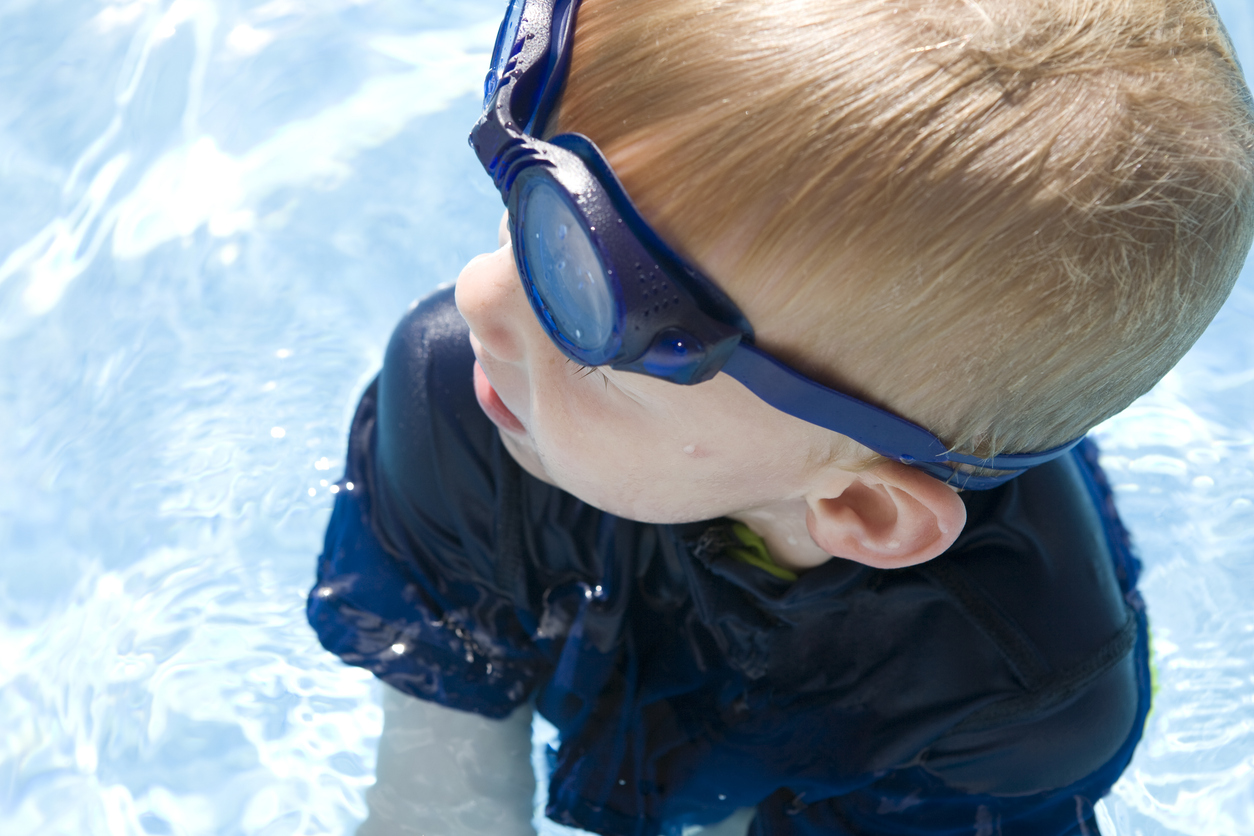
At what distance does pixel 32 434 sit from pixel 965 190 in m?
1.68

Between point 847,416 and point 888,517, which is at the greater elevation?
point 847,416

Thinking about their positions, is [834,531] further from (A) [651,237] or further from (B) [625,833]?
(B) [625,833]

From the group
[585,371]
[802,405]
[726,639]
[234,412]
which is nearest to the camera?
[802,405]

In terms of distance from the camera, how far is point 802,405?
91 centimetres

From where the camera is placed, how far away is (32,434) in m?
1.93

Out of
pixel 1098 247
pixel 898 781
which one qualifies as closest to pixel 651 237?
pixel 1098 247

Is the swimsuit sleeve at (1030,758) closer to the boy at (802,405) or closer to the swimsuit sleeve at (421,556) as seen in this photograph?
the boy at (802,405)

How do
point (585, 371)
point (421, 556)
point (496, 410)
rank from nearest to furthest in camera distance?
1. point (585, 371)
2. point (496, 410)
3. point (421, 556)

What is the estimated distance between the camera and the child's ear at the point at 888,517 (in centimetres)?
101

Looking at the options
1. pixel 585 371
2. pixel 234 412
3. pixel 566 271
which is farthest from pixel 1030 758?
pixel 234 412

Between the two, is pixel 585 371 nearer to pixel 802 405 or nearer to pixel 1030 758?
pixel 802 405

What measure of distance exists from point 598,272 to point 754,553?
21.3 inches

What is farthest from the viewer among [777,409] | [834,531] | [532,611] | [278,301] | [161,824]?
[278,301]

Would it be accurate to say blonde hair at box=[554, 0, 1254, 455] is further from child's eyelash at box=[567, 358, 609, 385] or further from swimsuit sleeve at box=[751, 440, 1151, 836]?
swimsuit sleeve at box=[751, 440, 1151, 836]
